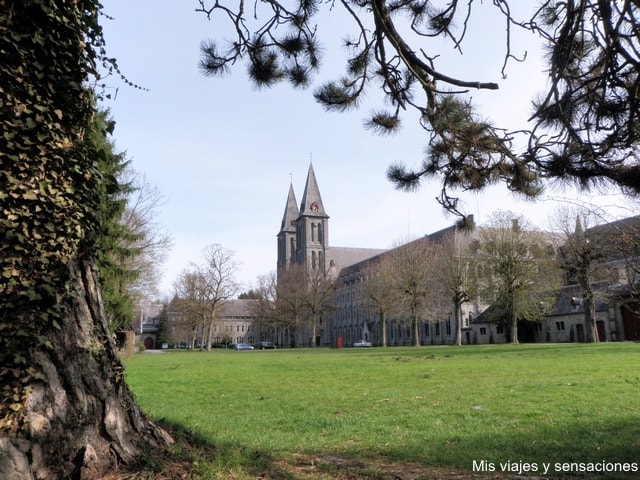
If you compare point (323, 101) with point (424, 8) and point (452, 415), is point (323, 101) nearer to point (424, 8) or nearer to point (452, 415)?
point (424, 8)

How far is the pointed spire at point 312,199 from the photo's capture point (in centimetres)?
10144

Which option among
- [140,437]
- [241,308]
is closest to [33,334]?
[140,437]

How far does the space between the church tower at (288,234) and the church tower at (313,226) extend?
551 cm

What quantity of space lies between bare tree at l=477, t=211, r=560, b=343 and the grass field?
29.7 metres

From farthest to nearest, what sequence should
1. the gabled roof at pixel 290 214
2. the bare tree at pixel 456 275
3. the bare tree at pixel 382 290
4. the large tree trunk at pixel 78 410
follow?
1. the gabled roof at pixel 290 214
2. the bare tree at pixel 382 290
3. the bare tree at pixel 456 275
4. the large tree trunk at pixel 78 410

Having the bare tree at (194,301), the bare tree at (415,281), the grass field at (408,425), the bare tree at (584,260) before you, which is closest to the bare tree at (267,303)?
Result: the bare tree at (194,301)

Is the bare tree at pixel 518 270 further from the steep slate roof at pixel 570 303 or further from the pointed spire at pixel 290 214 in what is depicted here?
the pointed spire at pixel 290 214

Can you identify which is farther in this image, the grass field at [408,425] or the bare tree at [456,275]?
the bare tree at [456,275]

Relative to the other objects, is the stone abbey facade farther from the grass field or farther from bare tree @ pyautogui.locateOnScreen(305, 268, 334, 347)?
the grass field

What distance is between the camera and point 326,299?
243 feet

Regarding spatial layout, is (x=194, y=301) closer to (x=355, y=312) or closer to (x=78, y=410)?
(x=355, y=312)

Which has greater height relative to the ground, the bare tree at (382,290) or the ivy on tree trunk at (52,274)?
the bare tree at (382,290)

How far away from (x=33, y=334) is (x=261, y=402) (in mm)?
6578

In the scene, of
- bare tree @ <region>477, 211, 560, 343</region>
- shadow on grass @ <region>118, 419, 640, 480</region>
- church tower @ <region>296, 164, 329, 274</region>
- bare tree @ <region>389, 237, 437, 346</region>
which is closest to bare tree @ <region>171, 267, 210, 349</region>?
bare tree @ <region>389, 237, 437, 346</region>
